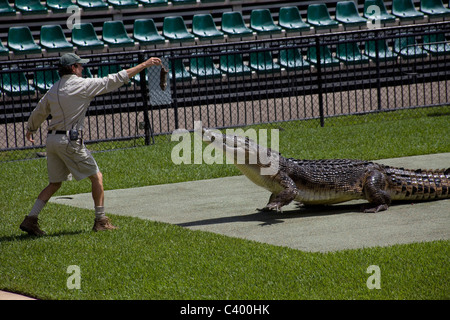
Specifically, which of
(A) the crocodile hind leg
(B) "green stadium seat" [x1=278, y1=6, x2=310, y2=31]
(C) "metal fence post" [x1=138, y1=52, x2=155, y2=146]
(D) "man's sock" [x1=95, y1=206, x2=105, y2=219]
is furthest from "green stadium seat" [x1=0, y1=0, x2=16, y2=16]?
(A) the crocodile hind leg

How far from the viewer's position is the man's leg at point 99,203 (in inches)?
249

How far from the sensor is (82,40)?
1680 centimetres

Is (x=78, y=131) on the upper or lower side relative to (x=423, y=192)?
upper

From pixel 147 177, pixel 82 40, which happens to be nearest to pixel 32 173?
pixel 147 177

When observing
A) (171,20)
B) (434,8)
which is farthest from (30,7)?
(434,8)

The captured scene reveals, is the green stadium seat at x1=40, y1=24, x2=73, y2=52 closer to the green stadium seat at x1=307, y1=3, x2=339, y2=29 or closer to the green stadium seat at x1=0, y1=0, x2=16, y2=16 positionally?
the green stadium seat at x1=0, y1=0, x2=16, y2=16

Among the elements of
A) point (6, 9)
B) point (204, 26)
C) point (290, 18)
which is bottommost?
point (204, 26)

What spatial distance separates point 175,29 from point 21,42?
159 inches

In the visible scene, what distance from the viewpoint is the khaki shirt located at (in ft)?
20.2

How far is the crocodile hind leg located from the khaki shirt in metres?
2.71

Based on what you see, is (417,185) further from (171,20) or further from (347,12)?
(347,12)

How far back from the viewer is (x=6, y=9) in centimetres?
1698
